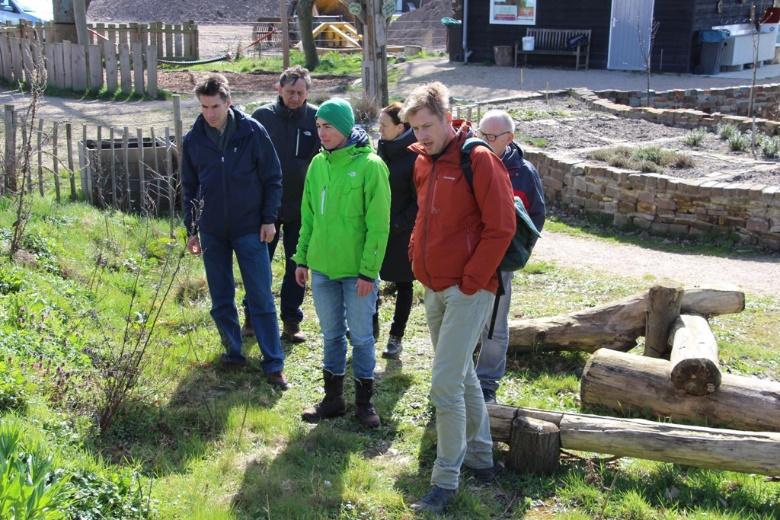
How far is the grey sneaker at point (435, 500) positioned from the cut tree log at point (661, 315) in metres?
2.14

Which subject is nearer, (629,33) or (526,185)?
(526,185)

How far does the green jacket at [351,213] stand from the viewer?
4777 millimetres

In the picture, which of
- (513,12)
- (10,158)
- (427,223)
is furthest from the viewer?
(513,12)

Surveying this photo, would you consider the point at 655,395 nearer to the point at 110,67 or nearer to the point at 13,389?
the point at 13,389

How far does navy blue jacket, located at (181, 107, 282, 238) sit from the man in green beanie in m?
0.53

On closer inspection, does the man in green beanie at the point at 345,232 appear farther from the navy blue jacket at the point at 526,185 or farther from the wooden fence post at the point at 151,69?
the wooden fence post at the point at 151,69

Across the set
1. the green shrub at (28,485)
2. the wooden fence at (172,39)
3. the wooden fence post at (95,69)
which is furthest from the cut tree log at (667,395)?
the wooden fence at (172,39)

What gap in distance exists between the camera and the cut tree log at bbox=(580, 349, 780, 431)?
191 inches

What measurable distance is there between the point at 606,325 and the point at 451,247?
2425 mm

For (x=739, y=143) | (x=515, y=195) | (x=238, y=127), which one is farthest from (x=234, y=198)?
(x=739, y=143)

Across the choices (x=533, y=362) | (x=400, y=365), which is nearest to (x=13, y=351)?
(x=400, y=365)

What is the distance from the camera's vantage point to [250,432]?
16.3ft

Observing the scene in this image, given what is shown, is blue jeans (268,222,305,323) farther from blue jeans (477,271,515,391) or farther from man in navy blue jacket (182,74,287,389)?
blue jeans (477,271,515,391)

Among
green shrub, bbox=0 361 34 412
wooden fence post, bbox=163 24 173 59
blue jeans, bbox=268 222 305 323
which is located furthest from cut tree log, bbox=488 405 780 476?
wooden fence post, bbox=163 24 173 59
